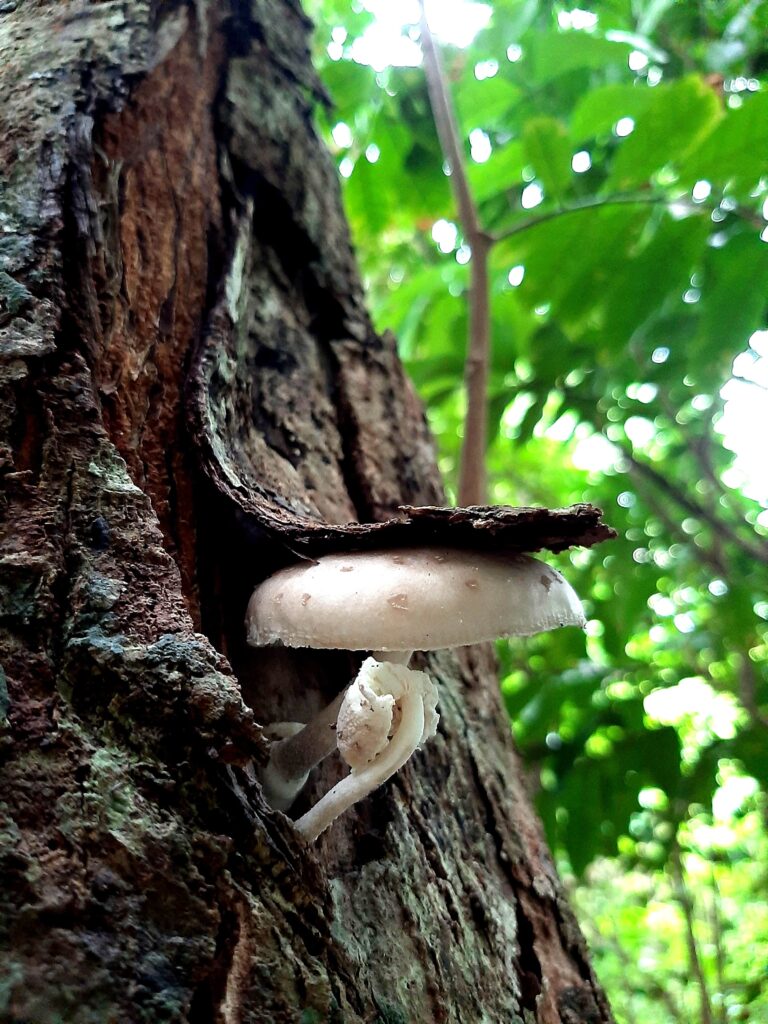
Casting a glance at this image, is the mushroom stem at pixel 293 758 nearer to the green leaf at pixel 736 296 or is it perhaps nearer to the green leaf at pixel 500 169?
the green leaf at pixel 736 296

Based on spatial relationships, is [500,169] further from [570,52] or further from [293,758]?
[293,758]

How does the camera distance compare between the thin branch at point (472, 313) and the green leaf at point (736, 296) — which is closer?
the green leaf at point (736, 296)

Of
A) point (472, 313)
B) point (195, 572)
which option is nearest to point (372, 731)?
point (195, 572)

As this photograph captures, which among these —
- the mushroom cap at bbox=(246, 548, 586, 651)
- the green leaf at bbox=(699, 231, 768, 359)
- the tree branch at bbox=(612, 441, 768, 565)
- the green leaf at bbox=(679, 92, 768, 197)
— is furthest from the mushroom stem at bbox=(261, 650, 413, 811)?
the tree branch at bbox=(612, 441, 768, 565)

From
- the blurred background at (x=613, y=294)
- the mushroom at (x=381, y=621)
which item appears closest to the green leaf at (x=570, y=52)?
the blurred background at (x=613, y=294)

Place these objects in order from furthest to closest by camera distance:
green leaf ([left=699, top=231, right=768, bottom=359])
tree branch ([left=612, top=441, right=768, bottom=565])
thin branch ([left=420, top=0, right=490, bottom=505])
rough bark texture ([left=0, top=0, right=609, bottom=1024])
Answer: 1. tree branch ([left=612, top=441, right=768, bottom=565])
2. thin branch ([left=420, top=0, right=490, bottom=505])
3. green leaf ([left=699, top=231, right=768, bottom=359])
4. rough bark texture ([left=0, top=0, right=609, bottom=1024])

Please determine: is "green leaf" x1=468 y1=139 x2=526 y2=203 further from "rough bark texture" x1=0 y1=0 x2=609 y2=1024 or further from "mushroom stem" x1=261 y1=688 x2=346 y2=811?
"mushroom stem" x1=261 y1=688 x2=346 y2=811
